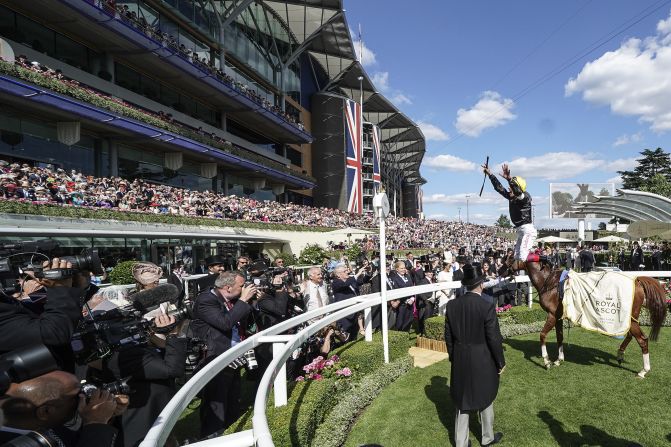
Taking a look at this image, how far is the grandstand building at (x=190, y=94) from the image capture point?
1738 centimetres

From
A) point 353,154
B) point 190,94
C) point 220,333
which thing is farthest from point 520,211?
point 353,154

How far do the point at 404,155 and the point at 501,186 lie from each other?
8135cm

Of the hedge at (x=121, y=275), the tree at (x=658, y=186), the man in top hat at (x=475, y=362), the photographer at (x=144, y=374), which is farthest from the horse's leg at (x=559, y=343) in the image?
the tree at (x=658, y=186)

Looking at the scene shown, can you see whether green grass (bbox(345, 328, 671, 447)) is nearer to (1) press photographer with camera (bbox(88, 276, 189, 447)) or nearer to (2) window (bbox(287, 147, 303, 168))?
(1) press photographer with camera (bbox(88, 276, 189, 447))

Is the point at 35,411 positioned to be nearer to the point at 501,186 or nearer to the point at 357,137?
the point at 501,186

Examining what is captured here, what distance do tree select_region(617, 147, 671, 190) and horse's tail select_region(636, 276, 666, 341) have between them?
58833 millimetres

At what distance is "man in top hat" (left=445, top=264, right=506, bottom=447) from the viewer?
3.65 meters

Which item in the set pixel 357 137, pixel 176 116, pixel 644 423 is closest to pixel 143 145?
pixel 176 116

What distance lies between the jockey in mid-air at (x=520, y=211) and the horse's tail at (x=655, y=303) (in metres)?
1.64

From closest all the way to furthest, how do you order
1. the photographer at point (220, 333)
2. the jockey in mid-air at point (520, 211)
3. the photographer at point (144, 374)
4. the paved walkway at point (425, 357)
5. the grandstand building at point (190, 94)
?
the photographer at point (144, 374), the photographer at point (220, 333), the paved walkway at point (425, 357), the jockey in mid-air at point (520, 211), the grandstand building at point (190, 94)

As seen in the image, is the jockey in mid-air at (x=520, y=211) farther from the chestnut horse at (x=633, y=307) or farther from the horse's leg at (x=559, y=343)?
the horse's leg at (x=559, y=343)

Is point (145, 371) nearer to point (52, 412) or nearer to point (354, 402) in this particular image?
point (52, 412)

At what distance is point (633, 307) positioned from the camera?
5785mm

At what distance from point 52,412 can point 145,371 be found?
1.18 meters
